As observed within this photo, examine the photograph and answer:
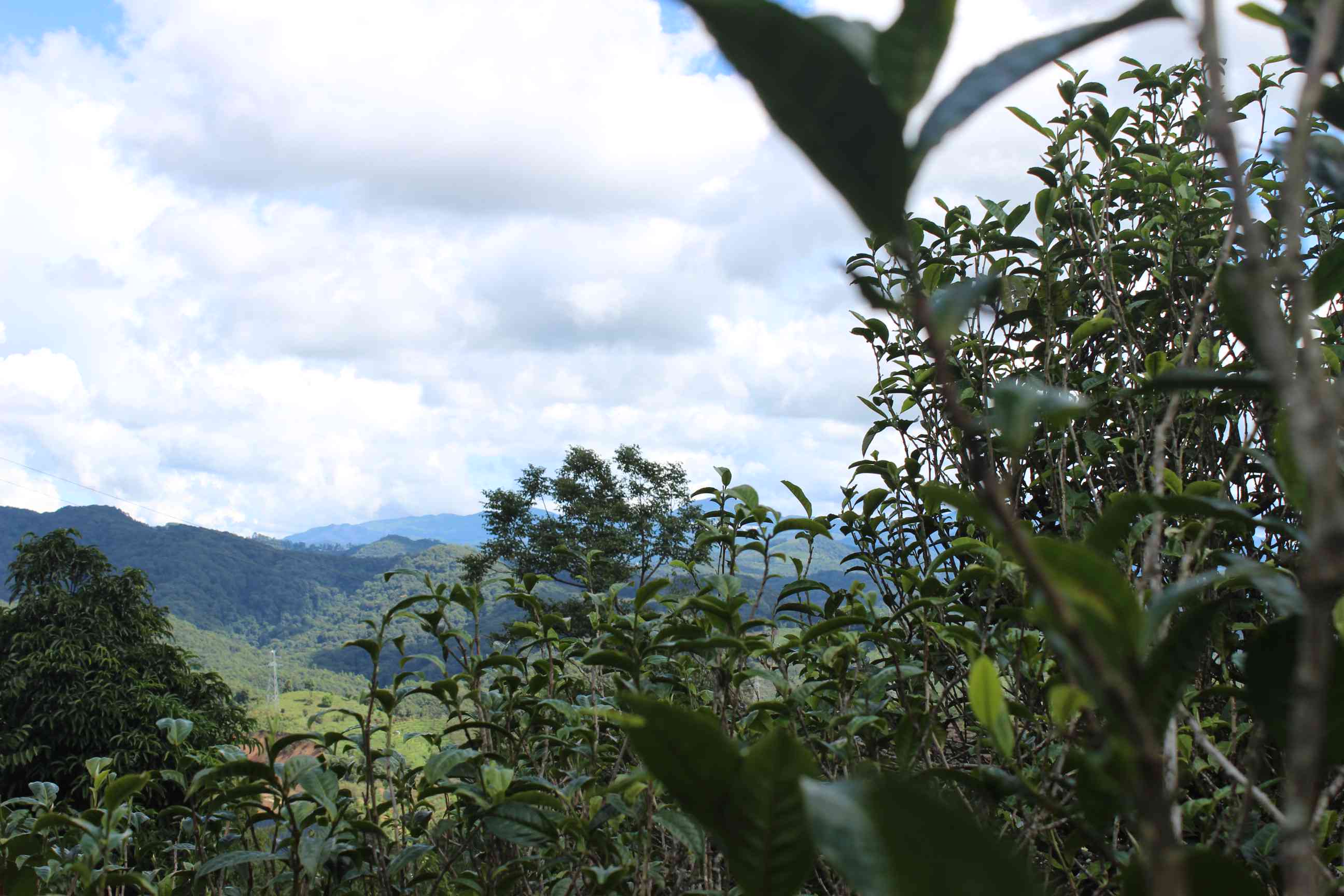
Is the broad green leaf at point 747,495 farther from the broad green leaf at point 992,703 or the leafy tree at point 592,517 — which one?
the leafy tree at point 592,517

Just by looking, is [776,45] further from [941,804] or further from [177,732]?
[177,732]

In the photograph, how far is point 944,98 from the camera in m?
0.46

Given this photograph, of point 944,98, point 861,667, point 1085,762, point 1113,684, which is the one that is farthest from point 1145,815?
point 861,667

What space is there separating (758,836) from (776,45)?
45 cm

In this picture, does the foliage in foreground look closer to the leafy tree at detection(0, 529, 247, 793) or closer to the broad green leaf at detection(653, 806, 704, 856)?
the broad green leaf at detection(653, 806, 704, 856)

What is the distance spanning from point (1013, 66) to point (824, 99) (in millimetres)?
110

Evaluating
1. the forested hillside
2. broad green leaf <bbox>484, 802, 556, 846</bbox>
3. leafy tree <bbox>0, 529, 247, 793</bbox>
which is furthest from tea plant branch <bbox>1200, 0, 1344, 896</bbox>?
the forested hillside

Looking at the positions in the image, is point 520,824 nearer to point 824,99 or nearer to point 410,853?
point 410,853

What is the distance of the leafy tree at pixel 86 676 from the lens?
11953 millimetres

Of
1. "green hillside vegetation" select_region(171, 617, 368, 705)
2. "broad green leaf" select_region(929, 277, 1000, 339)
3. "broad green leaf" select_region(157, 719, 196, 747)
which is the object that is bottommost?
"green hillside vegetation" select_region(171, 617, 368, 705)

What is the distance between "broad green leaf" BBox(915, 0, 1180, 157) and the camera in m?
0.45

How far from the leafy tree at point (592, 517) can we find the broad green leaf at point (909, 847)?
2549 centimetres

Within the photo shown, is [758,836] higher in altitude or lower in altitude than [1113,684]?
lower

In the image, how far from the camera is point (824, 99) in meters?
0.44
